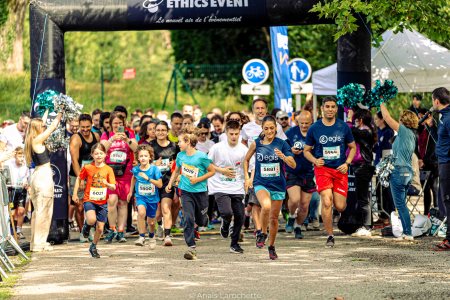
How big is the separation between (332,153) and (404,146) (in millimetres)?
1352

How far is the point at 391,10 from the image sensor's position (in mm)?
15758

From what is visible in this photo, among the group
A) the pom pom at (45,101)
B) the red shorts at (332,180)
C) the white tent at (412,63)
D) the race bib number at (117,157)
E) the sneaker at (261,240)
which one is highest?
the white tent at (412,63)

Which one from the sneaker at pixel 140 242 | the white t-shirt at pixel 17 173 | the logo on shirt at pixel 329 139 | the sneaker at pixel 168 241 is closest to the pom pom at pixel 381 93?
the logo on shirt at pixel 329 139

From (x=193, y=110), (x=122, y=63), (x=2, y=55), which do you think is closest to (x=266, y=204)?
(x=193, y=110)

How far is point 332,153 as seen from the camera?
15.4 m

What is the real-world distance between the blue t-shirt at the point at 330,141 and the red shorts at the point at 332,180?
82mm

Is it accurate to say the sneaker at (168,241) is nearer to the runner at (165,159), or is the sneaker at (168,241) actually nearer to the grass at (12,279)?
the runner at (165,159)

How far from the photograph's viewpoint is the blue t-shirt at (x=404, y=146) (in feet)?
52.9

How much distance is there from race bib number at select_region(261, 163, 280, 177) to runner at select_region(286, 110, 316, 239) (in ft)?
7.55

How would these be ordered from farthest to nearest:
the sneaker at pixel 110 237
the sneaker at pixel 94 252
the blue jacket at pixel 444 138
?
the sneaker at pixel 110 237, the blue jacket at pixel 444 138, the sneaker at pixel 94 252

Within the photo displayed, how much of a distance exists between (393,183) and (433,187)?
269 cm

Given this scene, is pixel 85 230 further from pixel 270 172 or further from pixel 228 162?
pixel 270 172

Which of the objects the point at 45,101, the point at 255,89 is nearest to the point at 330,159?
the point at 45,101

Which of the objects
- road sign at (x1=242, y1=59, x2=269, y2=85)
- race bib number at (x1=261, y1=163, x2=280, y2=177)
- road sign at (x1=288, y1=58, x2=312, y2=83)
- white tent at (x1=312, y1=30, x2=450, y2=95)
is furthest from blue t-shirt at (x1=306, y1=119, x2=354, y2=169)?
road sign at (x1=288, y1=58, x2=312, y2=83)
